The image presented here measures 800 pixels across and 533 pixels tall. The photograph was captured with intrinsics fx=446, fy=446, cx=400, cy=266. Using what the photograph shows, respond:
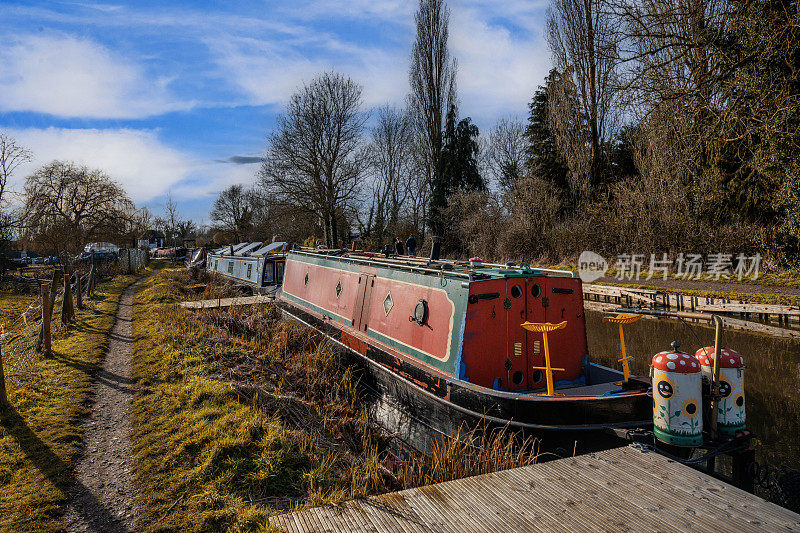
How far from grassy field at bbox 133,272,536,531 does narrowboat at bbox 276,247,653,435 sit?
400 millimetres

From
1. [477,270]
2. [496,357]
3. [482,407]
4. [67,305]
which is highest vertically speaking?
[477,270]

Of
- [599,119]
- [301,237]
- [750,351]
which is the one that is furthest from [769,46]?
[301,237]

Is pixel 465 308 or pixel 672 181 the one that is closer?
pixel 465 308

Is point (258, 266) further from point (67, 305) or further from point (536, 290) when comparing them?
point (536, 290)

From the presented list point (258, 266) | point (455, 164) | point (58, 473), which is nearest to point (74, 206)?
point (258, 266)

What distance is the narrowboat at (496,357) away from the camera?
4523mm

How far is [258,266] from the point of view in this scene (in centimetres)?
1441

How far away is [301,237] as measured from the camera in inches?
1150

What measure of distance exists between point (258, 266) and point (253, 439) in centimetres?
1076

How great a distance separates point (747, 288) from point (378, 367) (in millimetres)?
11841

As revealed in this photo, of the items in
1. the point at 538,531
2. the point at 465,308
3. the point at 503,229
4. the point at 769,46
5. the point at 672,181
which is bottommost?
the point at 538,531

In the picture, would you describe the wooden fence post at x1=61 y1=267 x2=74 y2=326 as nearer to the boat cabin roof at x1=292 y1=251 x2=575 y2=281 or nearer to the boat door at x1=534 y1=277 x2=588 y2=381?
the boat cabin roof at x1=292 y1=251 x2=575 y2=281

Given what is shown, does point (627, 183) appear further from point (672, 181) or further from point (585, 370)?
point (585, 370)
